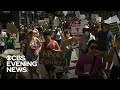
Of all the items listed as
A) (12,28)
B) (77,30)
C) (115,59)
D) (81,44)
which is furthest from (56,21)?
(115,59)

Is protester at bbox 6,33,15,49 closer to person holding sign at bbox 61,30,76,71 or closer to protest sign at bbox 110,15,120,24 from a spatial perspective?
person holding sign at bbox 61,30,76,71

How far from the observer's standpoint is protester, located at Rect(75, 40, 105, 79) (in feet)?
16.0

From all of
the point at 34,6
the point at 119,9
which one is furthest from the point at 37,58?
the point at 119,9

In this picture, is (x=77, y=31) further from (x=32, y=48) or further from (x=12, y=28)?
(x=12, y=28)

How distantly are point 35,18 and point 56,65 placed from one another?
42.0 inches

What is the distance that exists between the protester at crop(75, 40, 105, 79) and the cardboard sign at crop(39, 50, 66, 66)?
392 mm

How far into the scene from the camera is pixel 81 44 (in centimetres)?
500

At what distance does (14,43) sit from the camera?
5.11 m

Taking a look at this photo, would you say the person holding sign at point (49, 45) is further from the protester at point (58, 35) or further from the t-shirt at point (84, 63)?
the t-shirt at point (84, 63)

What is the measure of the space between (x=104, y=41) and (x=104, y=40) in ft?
0.07

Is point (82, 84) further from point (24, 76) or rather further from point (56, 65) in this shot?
point (24, 76)

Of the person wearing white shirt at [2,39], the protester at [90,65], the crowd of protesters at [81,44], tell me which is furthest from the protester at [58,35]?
the person wearing white shirt at [2,39]

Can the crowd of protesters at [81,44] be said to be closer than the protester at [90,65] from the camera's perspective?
No

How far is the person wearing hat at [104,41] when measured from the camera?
5.09 meters
